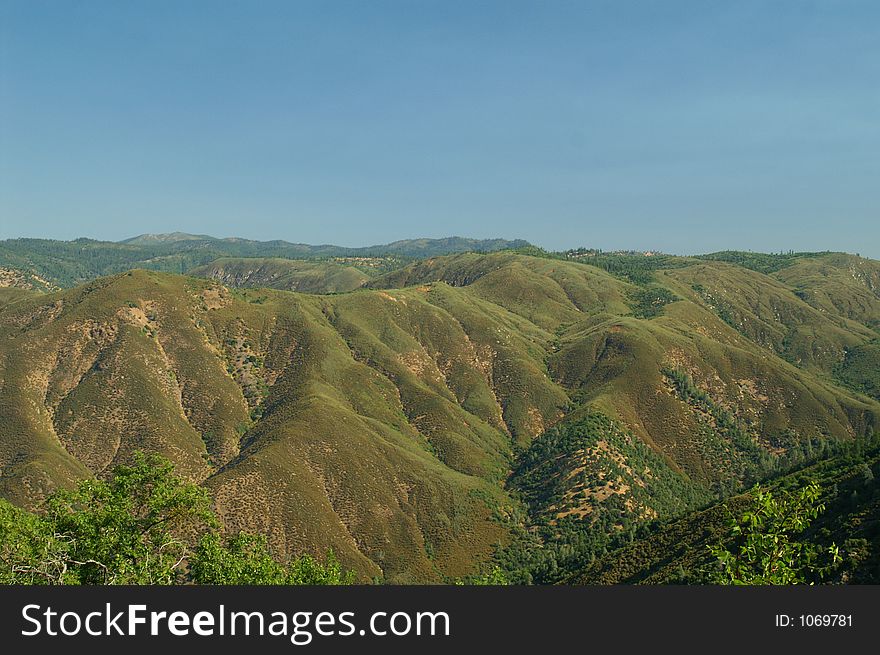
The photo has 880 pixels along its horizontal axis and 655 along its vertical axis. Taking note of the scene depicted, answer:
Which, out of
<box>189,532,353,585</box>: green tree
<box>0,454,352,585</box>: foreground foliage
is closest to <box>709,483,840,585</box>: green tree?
<box>0,454,352,585</box>: foreground foliage

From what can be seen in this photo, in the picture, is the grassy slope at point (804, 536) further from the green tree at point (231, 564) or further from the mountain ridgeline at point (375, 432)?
the green tree at point (231, 564)

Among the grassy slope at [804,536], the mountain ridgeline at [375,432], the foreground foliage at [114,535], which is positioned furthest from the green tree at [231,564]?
the mountain ridgeline at [375,432]

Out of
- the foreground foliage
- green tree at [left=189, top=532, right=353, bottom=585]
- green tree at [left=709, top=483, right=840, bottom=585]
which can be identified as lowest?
green tree at [left=189, top=532, right=353, bottom=585]

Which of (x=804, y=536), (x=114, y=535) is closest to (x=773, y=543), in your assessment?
(x=114, y=535)

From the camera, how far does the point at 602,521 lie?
427 ft

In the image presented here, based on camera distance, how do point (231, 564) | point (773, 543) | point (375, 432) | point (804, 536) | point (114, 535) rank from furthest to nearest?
point (375, 432) → point (804, 536) → point (231, 564) → point (114, 535) → point (773, 543)

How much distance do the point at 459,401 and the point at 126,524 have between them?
15754cm

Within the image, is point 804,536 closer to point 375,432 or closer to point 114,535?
point 114,535

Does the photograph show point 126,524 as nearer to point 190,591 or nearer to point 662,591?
point 190,591

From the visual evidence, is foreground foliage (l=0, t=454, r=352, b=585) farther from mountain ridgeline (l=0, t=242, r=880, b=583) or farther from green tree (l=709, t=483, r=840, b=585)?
mountain ridgeline (l=0, t=242, r=880, b=583)

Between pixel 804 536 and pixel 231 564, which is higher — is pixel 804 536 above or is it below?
below

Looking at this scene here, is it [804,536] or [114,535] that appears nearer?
[114,535]

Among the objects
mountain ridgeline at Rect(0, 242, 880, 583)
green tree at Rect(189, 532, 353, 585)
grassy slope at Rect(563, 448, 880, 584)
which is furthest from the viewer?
mountain ridgeline at Rect(0, 242, 880, 583)

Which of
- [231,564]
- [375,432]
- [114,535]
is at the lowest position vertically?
[375,432]
